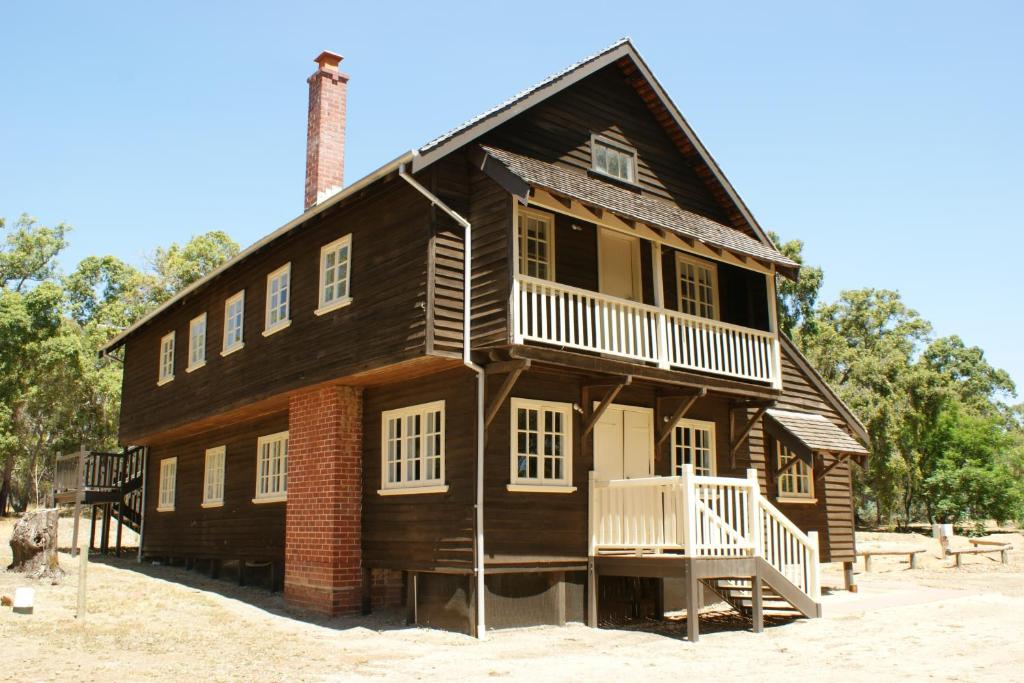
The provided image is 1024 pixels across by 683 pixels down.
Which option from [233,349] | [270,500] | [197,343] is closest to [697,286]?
[270,500]

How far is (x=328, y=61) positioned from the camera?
19.8 m

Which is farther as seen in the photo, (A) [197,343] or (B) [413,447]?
(A) [197,343]

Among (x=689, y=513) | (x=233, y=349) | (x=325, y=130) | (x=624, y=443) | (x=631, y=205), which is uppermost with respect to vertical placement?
(x=325, y=130)

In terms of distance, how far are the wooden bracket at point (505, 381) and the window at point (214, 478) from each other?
10.8 metres

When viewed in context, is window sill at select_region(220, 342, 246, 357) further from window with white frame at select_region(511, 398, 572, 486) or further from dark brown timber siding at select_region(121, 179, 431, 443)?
window with white frame at select_region(511, 398, 572, 486)

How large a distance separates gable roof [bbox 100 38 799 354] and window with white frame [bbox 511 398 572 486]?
4132 mm

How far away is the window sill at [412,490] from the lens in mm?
14398

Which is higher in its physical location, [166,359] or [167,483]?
[166,359]

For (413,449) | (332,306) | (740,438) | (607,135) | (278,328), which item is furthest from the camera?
(278,328)

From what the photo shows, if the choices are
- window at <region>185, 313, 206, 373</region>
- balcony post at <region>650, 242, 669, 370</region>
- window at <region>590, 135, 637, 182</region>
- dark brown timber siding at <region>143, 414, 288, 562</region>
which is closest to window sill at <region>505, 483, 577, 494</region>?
balcony post at <region>650, 242, 669, 370</region>

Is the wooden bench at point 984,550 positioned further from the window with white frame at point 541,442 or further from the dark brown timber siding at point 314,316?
the dark brown timber siding at point 314,316

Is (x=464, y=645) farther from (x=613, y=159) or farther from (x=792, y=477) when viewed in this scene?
(x=792, y=477)

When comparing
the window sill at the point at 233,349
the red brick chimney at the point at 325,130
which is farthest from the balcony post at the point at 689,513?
the window sill at the point at 233,349

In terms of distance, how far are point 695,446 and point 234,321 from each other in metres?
10.7
